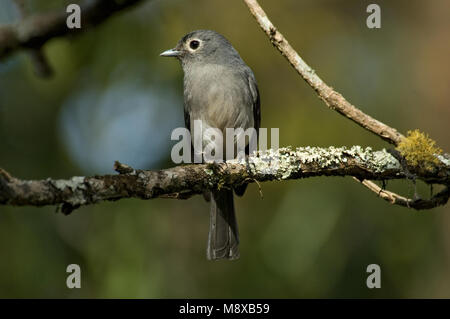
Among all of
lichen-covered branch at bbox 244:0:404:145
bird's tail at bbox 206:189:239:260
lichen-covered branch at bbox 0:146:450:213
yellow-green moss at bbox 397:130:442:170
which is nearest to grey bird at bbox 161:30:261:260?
bird's tail at bbox 206:189:239:260

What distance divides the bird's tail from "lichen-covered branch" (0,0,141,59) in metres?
1.76

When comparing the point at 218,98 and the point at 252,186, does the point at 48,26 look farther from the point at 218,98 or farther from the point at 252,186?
the point at 252,186

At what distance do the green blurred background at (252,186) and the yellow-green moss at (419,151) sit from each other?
66.6 inches

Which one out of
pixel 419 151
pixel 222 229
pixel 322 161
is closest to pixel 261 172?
pixel 322 161

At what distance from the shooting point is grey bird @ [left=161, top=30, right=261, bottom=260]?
14.9ft

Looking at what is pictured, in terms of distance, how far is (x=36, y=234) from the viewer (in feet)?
16.3

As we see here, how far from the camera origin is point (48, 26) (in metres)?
4.25

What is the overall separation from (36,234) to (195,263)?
1607mm

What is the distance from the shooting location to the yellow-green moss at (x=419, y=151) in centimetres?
303

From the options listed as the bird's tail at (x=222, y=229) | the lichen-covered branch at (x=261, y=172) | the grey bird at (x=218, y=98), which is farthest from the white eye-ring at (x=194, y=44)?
the lichen-covered branch at (x=261, y=172)

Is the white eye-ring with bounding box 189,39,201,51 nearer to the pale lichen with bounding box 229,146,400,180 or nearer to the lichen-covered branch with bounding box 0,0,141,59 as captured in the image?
the lichen-covered branch with bounding box 0,0,141,59
